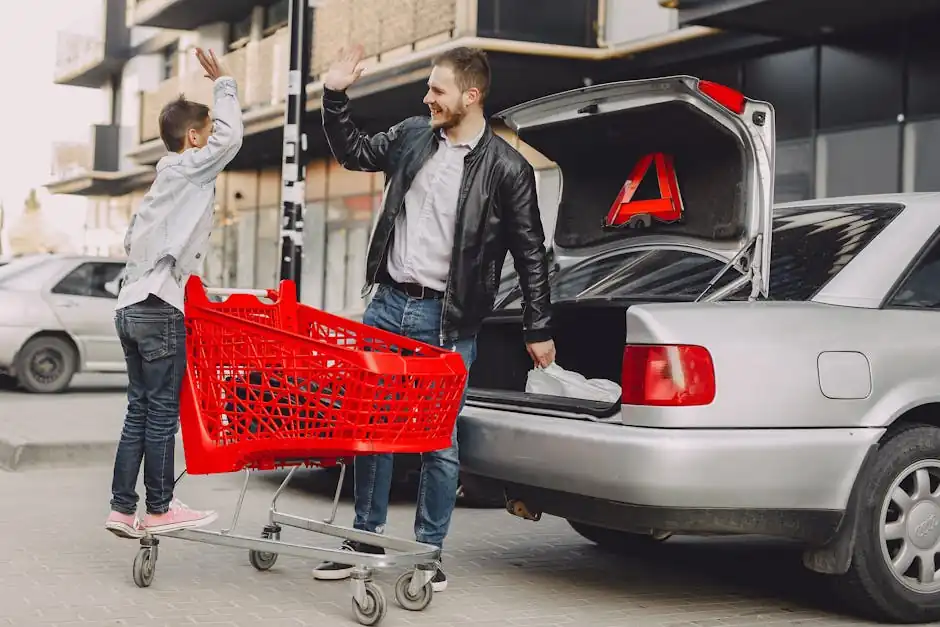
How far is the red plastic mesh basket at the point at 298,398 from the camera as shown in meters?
4.52

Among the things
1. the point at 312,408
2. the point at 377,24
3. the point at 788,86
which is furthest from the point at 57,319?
the point at 312,408

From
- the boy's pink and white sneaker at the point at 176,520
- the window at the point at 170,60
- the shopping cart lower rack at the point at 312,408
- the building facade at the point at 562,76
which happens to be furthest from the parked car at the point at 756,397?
the window at the point at 170,60

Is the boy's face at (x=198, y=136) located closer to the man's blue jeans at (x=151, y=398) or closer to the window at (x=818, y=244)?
the man's blue jeans at (x=151, y=398)

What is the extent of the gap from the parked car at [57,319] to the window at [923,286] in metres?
11.4

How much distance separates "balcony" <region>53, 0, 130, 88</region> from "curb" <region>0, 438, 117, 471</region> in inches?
1262

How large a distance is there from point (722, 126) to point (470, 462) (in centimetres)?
162

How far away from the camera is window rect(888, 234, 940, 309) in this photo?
503cm

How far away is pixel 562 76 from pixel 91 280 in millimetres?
6612

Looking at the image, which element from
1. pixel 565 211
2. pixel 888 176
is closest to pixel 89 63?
pixel 888 176

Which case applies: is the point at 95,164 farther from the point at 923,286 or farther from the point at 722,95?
the point at 923,286

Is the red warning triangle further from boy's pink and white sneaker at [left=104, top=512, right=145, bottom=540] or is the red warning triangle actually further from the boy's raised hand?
boy's pink and white sneaker at [left=104, top=512, right=145, bottom=540]

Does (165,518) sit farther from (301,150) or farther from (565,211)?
(301,150)

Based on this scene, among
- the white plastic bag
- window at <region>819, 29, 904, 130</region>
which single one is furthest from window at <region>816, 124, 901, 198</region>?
the white plastic bag

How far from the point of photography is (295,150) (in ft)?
Result: 35.8
